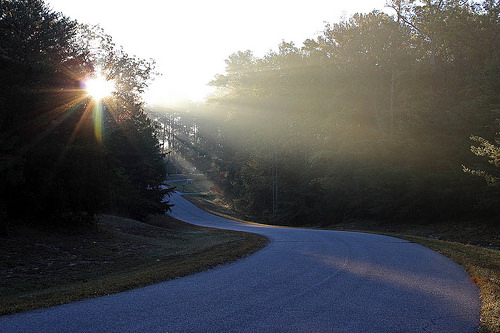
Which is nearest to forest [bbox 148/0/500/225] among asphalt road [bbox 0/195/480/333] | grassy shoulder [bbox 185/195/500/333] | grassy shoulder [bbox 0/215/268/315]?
grassy shoulder [bbox 185/195/500/333]

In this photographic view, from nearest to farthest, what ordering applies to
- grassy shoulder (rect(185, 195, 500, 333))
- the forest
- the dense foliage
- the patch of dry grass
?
the patch of dry grass < grassy shoulder (rect(185, 195, 500, 333)) < the dense foliage < the forest

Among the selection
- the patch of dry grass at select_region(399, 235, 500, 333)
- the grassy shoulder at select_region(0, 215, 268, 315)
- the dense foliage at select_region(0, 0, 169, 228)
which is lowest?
the grassy shoulder at select_region(0, 215, 268, 315)

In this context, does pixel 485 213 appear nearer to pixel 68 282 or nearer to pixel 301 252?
pixel 301 252

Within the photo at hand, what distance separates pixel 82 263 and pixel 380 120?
27.4 metres

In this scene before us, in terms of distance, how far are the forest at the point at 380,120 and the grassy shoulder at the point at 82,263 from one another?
1257cm

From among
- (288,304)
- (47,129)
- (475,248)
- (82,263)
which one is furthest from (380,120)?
(288,304)

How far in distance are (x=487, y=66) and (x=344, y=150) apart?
1218cm

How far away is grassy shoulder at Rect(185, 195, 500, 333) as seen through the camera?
21.0 ft

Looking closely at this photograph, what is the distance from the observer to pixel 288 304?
6395 millimetres

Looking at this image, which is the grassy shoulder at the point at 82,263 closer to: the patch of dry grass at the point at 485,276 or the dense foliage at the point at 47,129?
the dense foliage at the point at 47,129

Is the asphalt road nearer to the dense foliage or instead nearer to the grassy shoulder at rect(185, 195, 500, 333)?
the grassy shoulder at rect(185, 195, 500, 333)

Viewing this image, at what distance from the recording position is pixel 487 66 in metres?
25.9

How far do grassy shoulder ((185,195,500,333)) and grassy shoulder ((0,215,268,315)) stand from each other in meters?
5.71

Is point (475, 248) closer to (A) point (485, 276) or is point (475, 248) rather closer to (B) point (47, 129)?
(A) point (485, 276)
